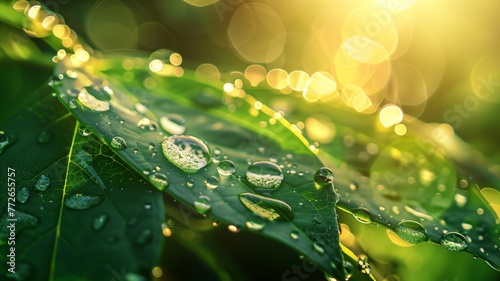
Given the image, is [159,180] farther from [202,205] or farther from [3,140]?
[3,140]

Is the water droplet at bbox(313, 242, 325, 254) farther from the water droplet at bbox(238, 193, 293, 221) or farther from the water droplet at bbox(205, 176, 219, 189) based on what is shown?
the water droplet at bbox(205, 176, 219, 189)

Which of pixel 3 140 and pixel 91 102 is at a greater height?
pixel 91 102

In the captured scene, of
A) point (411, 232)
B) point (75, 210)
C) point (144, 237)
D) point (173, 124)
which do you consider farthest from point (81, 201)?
point (411, 232)

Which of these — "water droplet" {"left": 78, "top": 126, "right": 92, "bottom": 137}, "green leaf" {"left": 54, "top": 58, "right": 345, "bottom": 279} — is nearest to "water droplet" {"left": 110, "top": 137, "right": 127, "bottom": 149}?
"green leaf" {"left": 54, "top": 58, "right": 345, "bottom": 279}

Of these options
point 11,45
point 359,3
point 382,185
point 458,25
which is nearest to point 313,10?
point 359,3

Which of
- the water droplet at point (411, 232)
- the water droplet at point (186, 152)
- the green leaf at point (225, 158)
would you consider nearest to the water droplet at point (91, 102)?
the green leaf at point (225, 158)

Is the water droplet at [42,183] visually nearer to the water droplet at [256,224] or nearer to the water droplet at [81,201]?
Result: the water droplet at [81,201]

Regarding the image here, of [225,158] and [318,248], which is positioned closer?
[318,248]
